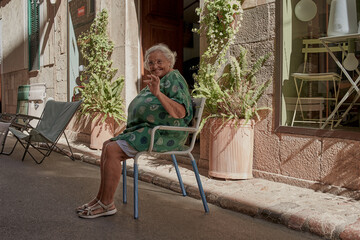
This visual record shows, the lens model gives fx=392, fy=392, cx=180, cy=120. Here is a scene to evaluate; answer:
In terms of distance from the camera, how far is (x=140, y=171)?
5.20 meters

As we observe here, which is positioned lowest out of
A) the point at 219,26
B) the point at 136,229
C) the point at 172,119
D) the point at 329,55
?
the point at 136,229

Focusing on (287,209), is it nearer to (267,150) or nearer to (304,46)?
(267,150)

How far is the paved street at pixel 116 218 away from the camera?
9.60 ft

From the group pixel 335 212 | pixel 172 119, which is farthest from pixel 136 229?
pixel 335 212

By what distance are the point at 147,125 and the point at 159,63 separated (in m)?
0.55

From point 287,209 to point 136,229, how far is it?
4.47 ft

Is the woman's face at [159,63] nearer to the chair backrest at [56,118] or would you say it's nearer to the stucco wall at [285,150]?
the stucco wall at [285,150]

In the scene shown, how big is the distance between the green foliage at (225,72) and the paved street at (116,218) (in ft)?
4.19

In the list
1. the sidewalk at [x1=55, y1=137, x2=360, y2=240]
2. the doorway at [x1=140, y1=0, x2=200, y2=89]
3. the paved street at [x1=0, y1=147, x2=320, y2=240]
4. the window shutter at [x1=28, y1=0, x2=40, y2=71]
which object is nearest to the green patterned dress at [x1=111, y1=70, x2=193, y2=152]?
the paved street at [x1=0, y1=147, x2=320, y2=240]

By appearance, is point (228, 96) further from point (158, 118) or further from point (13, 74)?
point (13, 74)

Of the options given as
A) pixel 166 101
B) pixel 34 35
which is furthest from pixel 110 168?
pixel 34 35

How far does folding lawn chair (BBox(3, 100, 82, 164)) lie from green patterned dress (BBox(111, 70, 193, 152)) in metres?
2.94

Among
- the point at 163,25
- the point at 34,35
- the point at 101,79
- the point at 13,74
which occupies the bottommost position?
the point at 101,79

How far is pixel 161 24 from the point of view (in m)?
7.98
